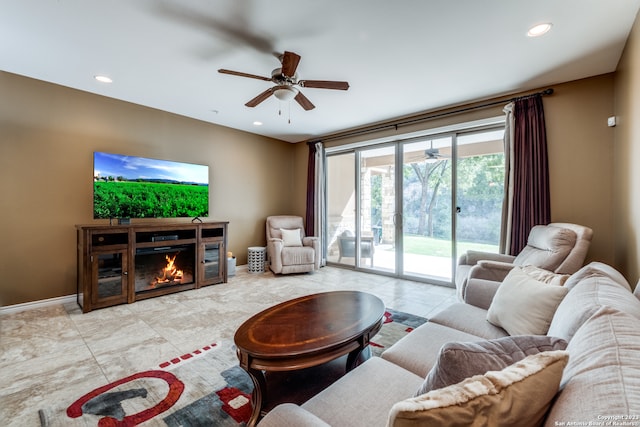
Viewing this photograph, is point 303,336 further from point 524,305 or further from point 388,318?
point 388,318

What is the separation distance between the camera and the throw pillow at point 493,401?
0.55 m

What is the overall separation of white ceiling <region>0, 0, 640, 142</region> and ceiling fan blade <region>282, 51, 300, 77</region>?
0.21 metres

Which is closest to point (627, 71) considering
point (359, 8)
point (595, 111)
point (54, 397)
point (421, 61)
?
point (595, 111)

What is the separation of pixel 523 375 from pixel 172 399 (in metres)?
1.86

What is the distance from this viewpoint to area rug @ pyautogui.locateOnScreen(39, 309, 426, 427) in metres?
1.49

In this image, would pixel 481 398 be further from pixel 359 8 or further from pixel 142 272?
pixel 142 272

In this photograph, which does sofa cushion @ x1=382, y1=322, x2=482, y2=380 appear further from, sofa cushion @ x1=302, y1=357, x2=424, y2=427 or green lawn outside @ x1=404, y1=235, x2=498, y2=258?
green lawn outside @ x1=404, y1=235, x2=498, y2=258

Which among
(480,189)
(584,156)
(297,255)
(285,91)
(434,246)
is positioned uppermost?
(285,91)

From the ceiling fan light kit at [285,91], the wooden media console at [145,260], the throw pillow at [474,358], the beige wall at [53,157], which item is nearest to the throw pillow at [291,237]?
the wooden media console at [145,260]

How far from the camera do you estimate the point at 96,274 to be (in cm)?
305

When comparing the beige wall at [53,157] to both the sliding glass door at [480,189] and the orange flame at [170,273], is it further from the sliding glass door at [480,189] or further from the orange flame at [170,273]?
the sliding glass door at [480,189]

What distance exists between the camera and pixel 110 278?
10.4 ft

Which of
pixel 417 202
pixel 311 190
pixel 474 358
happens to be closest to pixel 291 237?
pixel 311 190

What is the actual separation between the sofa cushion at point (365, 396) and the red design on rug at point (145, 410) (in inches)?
42.9
